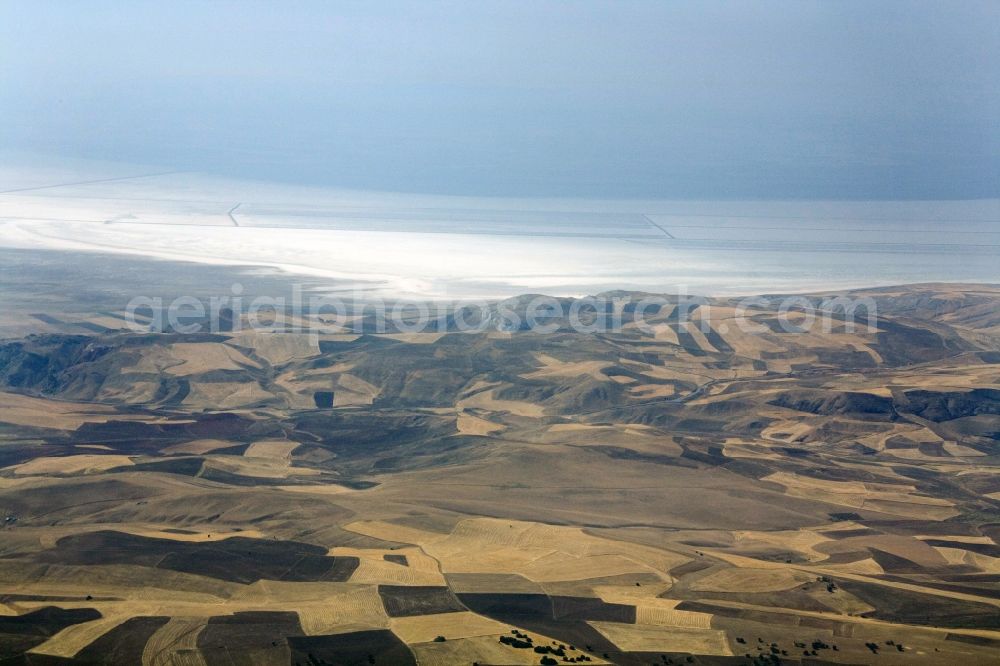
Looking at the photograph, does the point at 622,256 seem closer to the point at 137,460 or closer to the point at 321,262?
the point at 321,262

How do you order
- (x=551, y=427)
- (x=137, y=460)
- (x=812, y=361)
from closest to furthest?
(x=137, y=460) → (x=551, y=427) → (x=812, y=361)

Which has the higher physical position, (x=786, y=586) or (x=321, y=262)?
(x=321, y=262)

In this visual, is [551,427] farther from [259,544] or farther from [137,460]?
[259,544]

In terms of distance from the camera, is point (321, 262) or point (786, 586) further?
point (321, 262)

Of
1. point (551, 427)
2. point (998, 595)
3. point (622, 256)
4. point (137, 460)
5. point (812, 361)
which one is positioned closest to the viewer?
point (998, 595)

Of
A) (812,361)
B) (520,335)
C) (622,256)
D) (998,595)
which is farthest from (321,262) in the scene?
(998,595)

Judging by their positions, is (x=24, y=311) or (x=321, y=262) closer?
(x=24, y=311)

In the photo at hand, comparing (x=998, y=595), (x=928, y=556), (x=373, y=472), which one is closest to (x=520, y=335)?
(x=373, y=472)

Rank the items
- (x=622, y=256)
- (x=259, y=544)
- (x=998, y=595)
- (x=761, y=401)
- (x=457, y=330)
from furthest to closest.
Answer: (x=622, y=256) < (x=457, y=330) < (x=761, y=401) < (x=259, y=544) < (x=998, y=595)

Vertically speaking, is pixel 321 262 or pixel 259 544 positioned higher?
pixel 321 262
